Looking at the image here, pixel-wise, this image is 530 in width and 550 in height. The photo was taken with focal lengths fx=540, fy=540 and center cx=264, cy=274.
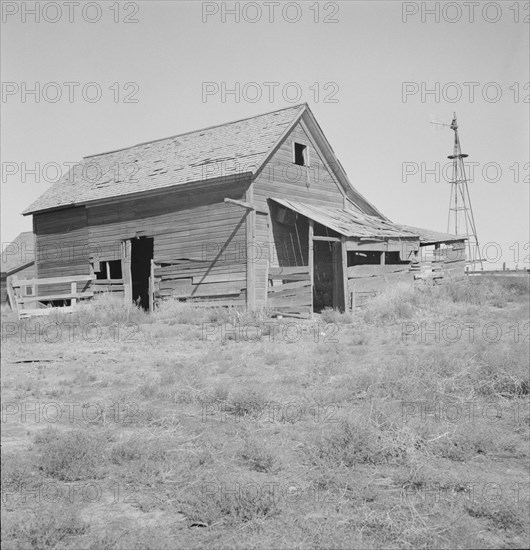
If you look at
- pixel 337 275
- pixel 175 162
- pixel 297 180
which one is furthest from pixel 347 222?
pixel 175 162

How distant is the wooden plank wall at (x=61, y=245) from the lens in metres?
22.5

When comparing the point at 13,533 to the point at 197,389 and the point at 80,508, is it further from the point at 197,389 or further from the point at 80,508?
the point at 197,389

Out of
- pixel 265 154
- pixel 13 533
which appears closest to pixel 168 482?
pixel 13 533

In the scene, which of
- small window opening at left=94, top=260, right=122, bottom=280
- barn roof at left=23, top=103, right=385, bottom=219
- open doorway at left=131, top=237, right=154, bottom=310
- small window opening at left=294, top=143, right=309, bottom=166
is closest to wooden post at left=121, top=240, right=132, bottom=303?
open doorway at left=131, top=237, right=154, bottom=310

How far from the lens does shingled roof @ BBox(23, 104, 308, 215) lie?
18.9 metres

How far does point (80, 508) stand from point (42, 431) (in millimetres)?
1703

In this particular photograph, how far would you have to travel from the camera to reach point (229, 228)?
1820 cm

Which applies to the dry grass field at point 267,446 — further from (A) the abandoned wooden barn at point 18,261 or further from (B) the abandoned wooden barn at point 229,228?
(A) the abandoned wooden barn at point 18,261

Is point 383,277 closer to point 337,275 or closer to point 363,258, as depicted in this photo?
point 337,275

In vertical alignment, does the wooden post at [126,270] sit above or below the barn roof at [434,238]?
below

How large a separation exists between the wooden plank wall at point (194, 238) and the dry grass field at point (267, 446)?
23.4 ft

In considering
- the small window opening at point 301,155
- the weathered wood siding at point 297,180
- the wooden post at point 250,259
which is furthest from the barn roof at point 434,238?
the wooden post at point 250,259

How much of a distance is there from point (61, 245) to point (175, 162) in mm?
6537

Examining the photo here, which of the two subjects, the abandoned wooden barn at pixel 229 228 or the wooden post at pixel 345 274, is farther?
the abandoned wooden barn at pixel 229 228
